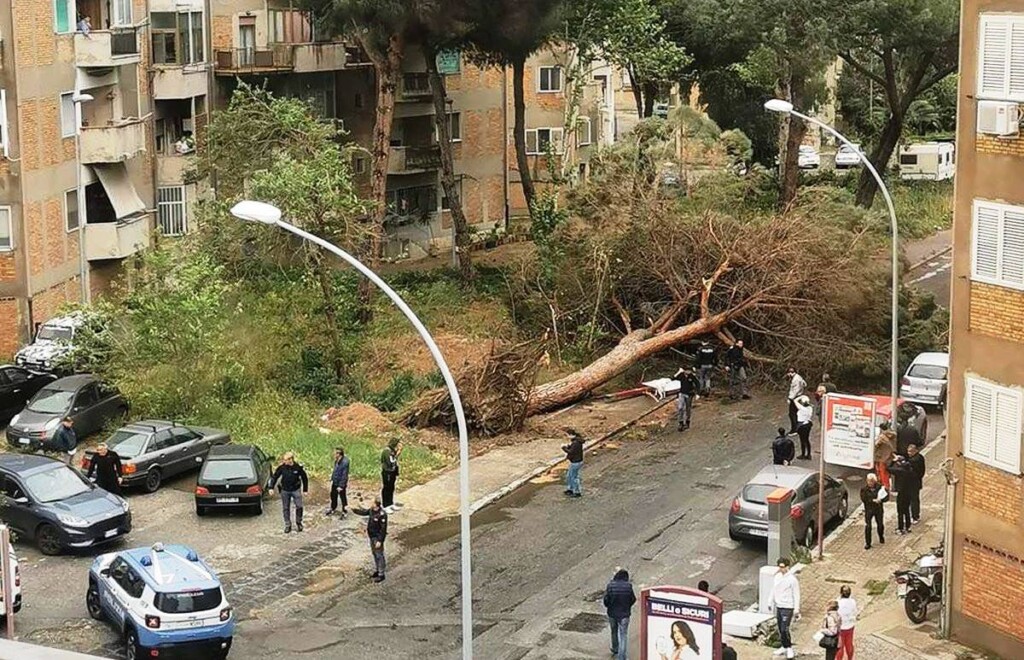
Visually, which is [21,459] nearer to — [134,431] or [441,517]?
[134,431]

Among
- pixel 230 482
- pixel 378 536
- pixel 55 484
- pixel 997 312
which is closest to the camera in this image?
pixel 997 312

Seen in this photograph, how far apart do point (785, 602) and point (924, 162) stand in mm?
57067

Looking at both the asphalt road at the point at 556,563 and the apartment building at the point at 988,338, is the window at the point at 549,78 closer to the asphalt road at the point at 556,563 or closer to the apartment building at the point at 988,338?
the asphalt road at the point at 556,563

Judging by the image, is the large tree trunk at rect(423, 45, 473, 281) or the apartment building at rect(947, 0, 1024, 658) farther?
the large tree trunk at rect(423, 45, 473, 281)

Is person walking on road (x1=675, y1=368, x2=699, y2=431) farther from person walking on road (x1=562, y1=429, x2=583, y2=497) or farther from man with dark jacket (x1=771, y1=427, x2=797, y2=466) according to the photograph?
person walking on road (x1=562, y1=429, x2=583, y2=497)

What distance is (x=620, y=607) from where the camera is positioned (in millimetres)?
23672

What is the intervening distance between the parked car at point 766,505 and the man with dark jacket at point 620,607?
18.0 feet

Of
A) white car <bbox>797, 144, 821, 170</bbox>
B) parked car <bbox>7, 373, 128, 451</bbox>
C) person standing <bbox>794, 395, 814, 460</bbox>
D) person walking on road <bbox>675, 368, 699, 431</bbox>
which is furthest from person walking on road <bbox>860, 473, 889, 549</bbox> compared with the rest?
white car <bbox>797, 144, 821, 170</bbox>

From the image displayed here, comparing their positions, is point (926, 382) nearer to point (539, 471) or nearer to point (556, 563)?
point (539, 471)

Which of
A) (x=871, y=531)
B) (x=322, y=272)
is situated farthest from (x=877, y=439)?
(x=322, y=272)

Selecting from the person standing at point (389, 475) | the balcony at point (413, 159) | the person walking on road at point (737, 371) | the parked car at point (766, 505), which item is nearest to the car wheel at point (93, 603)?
the person standing at point (389, 475)

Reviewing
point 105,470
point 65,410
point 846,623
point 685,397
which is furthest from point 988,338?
point 65,410

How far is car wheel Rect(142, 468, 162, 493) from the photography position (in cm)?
3225

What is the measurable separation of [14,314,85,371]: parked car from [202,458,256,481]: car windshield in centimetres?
930
